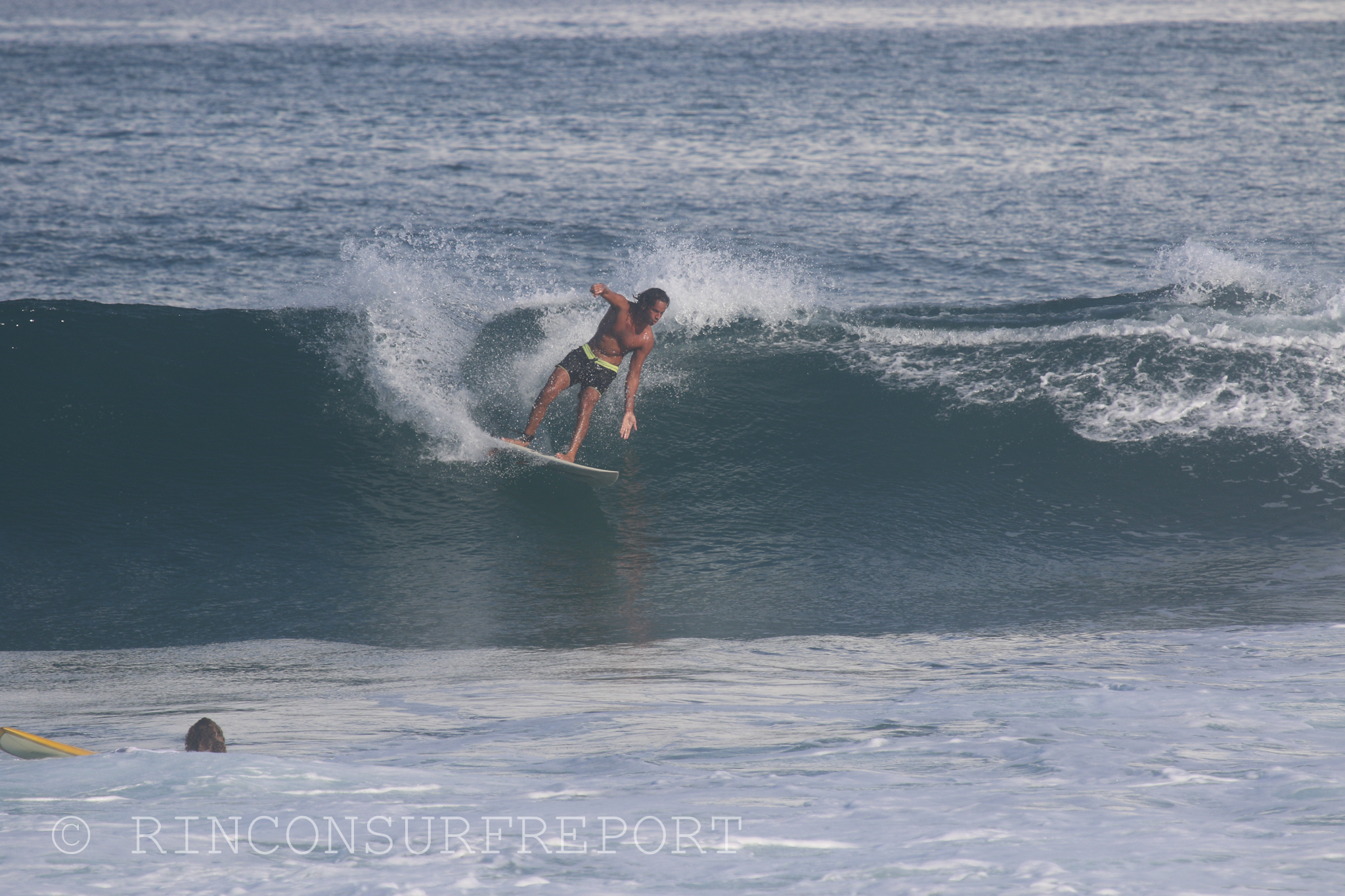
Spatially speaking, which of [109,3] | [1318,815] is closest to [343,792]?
[1318,815]

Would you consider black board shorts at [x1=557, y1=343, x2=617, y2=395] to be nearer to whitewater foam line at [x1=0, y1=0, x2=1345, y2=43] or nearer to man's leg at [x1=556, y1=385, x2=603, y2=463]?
man's leg at [x1=556, y1=385, x2=603, y2=463]

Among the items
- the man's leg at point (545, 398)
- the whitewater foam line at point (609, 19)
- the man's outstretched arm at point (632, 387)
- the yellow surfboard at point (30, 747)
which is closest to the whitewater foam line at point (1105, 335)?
the man's outstretched arm at point (632, 387)

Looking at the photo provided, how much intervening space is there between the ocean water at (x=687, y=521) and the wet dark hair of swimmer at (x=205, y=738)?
248 mm

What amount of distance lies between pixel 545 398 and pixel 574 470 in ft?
2.12

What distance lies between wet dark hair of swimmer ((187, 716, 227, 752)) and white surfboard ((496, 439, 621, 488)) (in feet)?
14.4

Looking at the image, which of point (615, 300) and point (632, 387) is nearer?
point (615, 300)

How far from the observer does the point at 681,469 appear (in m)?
9.40

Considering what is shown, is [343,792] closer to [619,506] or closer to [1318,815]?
[1318,815]

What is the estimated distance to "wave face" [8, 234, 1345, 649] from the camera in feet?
24.5

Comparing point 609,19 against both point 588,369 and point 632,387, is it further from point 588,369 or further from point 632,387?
point 632,387

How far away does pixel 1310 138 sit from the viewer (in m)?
22.2

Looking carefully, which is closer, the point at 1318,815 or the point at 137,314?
the point at 1318,815

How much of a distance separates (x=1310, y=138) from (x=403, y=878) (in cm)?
2480

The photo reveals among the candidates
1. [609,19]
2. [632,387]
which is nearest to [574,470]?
[632,387]
